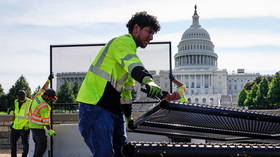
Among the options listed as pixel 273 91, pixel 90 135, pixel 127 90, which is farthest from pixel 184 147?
pixel 273 91

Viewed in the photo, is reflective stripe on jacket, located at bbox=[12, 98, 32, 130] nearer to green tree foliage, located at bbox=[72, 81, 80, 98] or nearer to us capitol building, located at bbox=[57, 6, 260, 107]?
green tree foliage, located at bbox=[72, 81, 80, 98]

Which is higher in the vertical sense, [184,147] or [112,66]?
[112,66]

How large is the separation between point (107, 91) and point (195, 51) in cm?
12801

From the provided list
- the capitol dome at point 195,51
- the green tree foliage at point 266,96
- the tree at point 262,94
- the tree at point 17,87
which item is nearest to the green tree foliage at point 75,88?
the tree at point 17,87

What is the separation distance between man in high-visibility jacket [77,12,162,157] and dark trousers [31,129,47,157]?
5001 millimetres

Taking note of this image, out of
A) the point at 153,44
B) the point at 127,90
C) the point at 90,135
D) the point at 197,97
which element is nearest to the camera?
the point at 90,135

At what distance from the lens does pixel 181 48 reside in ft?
439

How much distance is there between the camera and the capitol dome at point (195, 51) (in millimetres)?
131250

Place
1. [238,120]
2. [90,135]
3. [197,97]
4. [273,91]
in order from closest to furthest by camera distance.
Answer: [238,120]
[90,135]
[273,91]
[197,97]

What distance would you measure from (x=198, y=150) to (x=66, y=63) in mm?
7036

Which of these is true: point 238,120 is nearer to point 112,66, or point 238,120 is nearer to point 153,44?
point 112,66

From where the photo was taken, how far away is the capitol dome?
431 feet

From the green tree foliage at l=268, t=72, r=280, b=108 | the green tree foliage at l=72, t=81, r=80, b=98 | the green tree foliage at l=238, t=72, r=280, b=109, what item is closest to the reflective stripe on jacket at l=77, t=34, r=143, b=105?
the green tree foliage at l=72, t=81, r=80, b=98

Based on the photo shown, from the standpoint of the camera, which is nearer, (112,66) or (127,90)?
(112,66)
